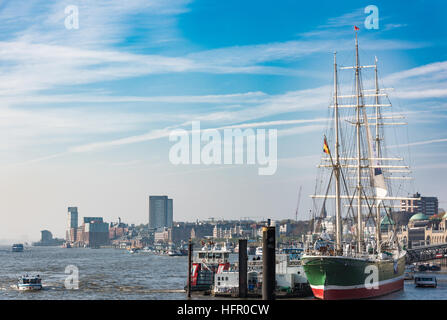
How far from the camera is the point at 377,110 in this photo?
436ft

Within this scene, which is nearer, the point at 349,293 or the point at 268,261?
the point at 268,261

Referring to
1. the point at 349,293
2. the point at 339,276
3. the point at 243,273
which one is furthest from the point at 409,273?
the point at 243,273

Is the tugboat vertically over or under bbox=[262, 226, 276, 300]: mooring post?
under

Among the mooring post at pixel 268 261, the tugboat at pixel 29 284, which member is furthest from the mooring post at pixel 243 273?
the tugboat at pixel 29 284

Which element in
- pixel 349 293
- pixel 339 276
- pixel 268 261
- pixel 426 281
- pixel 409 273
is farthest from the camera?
pixel 409 273

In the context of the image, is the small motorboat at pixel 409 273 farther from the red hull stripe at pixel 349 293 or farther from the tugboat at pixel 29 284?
the tugboat at pixel 29 284

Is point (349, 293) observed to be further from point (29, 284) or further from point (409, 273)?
point (409, 273)

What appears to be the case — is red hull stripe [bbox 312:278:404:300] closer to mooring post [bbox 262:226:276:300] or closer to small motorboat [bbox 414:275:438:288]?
small motorboat [bbox 414:275:438:288]

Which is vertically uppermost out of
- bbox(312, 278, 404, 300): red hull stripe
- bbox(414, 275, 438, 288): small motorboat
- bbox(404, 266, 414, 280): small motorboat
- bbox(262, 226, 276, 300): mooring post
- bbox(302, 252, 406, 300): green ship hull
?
bbox(262, 226, 276, 300): mooring post

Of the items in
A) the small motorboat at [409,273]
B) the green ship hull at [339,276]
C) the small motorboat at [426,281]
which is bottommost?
the small motorboat at [409,273]

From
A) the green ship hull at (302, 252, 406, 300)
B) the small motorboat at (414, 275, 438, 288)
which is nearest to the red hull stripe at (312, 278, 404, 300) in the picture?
the green ship hull at (302, 252, 406, 300)
